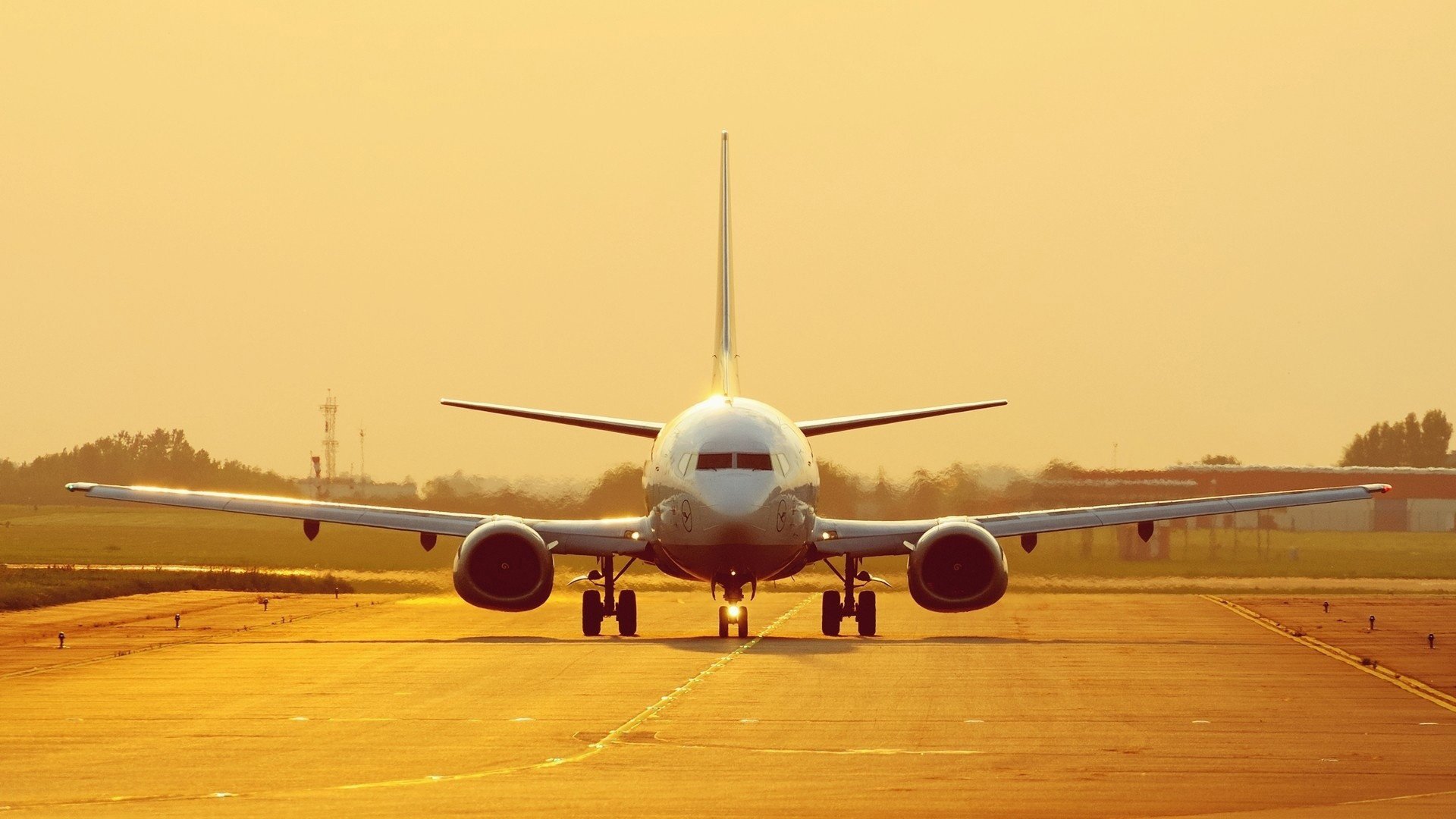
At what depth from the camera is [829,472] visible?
173ft

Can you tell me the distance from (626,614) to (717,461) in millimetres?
3730

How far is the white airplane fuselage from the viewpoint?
3275 cm

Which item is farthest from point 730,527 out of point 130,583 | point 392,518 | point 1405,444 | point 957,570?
point 1405,444

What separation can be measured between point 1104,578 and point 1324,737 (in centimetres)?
2977

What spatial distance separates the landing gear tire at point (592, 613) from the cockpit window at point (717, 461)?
351cm

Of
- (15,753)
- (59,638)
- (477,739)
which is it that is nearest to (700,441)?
(59,638)

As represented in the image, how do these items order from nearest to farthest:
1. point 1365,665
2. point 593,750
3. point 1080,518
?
1. point 593,750
2. point 1365,665
3. point 1080,518

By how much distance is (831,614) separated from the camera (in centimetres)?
3534

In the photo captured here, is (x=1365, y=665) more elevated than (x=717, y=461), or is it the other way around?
(x=717, y=461)

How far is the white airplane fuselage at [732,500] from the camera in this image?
107ft

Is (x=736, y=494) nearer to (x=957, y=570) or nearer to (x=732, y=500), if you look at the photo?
(x=732, y=500)

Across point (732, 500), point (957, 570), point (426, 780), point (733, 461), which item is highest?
point (733, 461)

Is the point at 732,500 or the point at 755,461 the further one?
the point at 755,461

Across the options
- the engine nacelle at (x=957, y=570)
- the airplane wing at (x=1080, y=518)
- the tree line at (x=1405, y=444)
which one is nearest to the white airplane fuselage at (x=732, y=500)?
the airplane wing at (x=1080, y=518)
